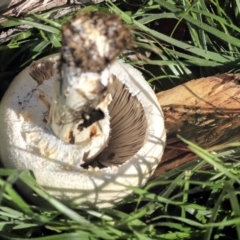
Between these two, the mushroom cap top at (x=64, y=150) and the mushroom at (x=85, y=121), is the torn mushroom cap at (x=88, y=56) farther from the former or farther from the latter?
the mushroom cap top at (x=64, y=150)

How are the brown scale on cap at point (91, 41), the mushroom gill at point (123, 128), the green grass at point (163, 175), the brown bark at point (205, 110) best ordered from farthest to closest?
the brown bark at point (205, 110) < the mushroom gill at point (123, 128) < the green grass at point (163, 175) < the brown scale on cap at point (91, 41)

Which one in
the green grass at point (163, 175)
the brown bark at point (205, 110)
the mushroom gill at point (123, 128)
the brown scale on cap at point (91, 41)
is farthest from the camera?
the brown bark at point (205, 110)

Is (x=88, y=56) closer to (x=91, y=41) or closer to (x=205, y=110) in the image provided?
(x=91, y=41)

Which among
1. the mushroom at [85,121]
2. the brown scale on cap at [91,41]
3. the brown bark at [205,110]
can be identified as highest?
the brown scale on cap at [91,41]

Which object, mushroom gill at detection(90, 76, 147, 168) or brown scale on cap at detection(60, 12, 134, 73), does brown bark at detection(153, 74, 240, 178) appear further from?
brown scale on cap at detection(60, 12, 134, 73)

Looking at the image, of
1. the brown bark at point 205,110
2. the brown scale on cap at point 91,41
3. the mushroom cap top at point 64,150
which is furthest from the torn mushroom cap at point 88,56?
the brown bark at point 205,110

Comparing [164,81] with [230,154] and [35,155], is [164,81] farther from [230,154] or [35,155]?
[35,155]

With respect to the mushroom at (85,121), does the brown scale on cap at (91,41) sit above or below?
above
